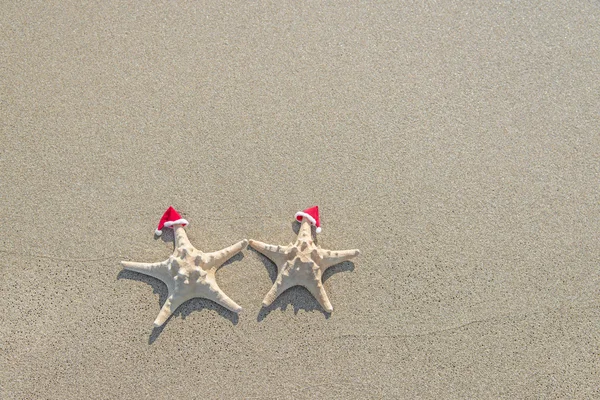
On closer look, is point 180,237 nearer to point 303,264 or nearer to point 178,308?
point 178,308

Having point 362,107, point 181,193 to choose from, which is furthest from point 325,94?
point 181,193

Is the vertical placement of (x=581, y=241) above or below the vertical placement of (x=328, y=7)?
below

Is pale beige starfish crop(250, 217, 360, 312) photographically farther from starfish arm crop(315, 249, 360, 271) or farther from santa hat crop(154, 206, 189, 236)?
santa hat crop(154, 206, 189, 236)

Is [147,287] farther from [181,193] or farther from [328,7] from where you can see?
[328,7]

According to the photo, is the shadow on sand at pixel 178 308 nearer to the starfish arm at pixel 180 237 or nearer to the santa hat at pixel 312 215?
the starfish arm at pixel 180 237

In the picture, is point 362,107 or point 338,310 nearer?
point 338,310

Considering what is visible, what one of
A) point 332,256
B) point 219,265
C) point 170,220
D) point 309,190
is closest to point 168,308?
point 219,265
